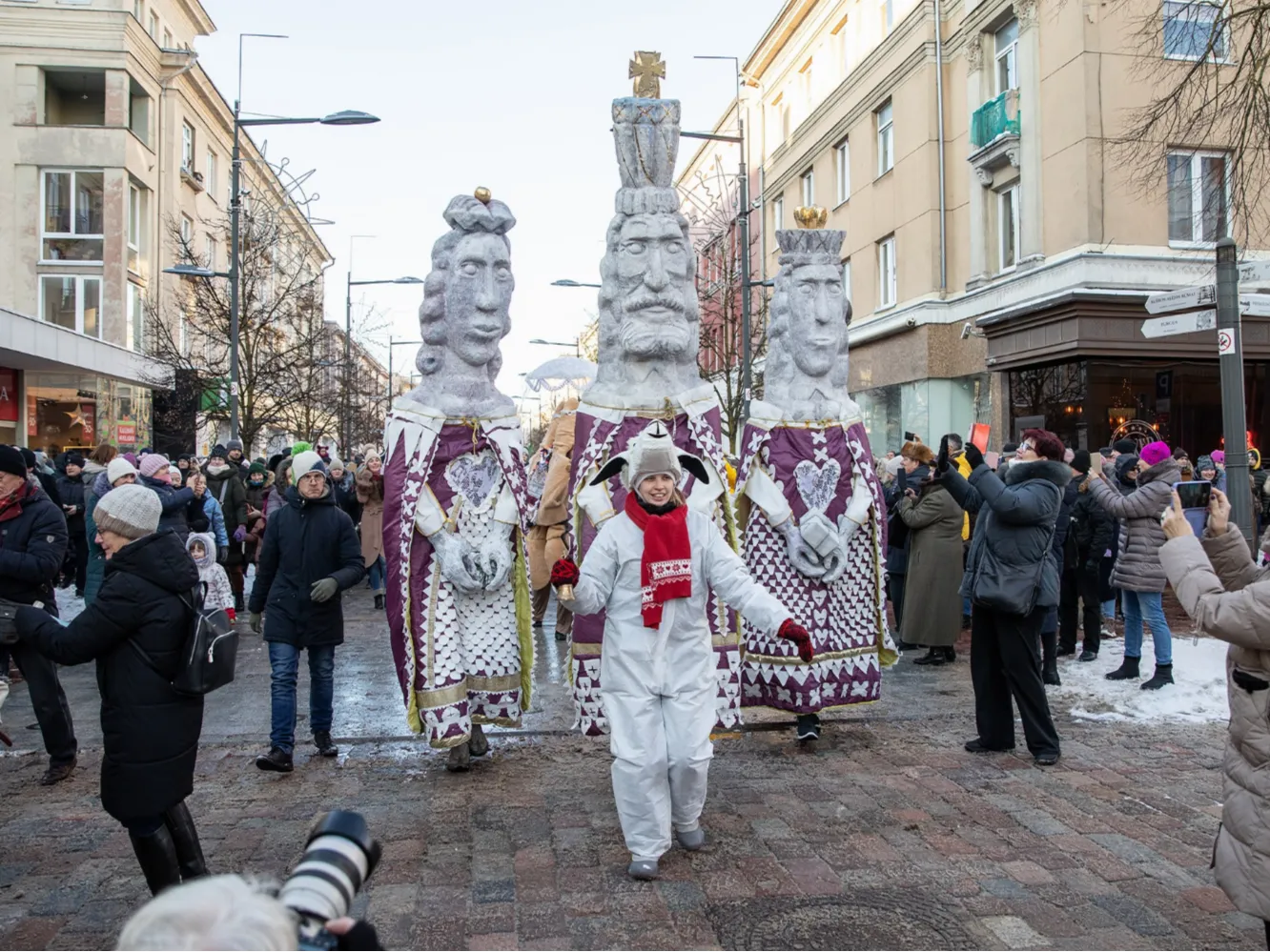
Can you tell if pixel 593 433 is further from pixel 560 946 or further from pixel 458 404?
pixel 560 946

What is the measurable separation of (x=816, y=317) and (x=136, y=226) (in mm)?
Result: 24672

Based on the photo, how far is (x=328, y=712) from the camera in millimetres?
6215

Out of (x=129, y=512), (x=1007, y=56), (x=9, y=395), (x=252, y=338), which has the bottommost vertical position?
(x=129, y=512)

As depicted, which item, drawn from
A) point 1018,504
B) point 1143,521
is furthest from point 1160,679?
point 1018,504

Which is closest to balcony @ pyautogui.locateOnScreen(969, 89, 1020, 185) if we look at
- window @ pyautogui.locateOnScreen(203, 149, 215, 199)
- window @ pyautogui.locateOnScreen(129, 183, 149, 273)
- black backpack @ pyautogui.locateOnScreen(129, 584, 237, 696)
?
black backpack @ pyautogui.locateOnScreen(129, 584, 237, 696)

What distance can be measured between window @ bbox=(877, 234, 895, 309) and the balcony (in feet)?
12.3

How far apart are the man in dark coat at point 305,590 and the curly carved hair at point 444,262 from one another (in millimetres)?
956

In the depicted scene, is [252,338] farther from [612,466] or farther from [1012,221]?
[612,466]

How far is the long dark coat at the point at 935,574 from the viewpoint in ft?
29.7

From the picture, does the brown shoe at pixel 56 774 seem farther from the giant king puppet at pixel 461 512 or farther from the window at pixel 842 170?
the window at pixel 842 170

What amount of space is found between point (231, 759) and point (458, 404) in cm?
245

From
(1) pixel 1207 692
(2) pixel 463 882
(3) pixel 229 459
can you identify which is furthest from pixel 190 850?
(3) pixel 229 459

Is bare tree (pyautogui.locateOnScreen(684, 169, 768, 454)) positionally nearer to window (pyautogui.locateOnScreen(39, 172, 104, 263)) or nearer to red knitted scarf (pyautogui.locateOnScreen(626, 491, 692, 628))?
red knitted scarf (pyautogui.locateOnScreen(626, 491, 692, 628))

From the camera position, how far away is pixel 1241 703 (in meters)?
3.40
